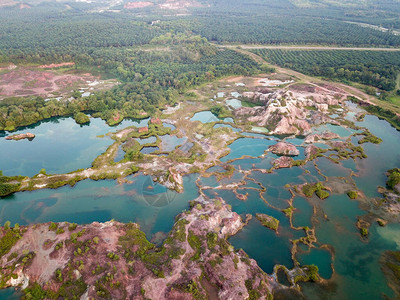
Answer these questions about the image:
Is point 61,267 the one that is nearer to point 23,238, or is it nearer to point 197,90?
point 23,238

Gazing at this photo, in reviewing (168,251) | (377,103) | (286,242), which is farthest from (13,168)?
(377,103)

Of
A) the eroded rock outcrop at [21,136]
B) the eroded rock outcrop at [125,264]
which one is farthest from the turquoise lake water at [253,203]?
the eroded rock outcrop at [125,264]

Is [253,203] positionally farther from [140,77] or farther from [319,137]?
[140,77]

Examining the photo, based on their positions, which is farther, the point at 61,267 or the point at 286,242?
the point at 286,242

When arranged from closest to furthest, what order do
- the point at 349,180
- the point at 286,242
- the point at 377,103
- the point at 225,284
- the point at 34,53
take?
the point at 225,284, the point at 286,242, the point at 349,180, the point at 377,103, the point at 34,53

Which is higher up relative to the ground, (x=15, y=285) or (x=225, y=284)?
(x=225, y=284)

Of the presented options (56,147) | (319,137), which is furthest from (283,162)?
(56,147)

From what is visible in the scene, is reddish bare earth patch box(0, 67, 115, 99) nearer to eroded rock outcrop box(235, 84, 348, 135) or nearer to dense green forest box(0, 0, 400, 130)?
dense green forest box(0, 0, 400, 130)

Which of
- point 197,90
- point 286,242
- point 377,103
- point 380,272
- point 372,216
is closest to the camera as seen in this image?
point 380,272
